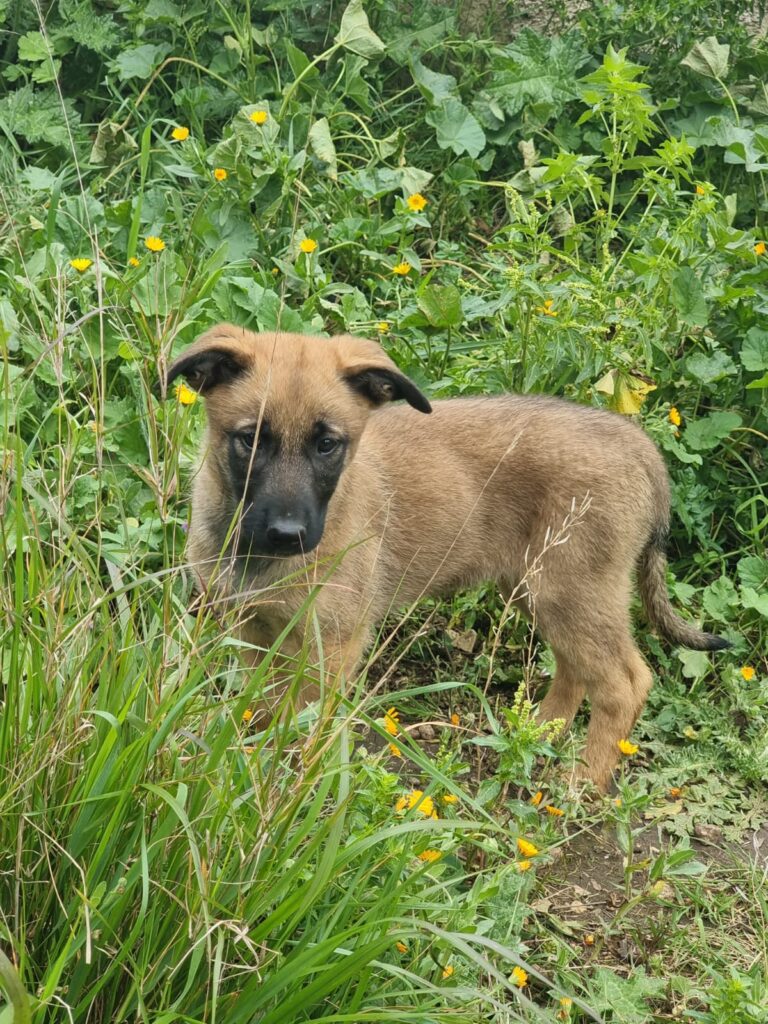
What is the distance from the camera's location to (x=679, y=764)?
4559 millimetres

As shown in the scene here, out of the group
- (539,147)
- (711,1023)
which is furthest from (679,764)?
(539,147)

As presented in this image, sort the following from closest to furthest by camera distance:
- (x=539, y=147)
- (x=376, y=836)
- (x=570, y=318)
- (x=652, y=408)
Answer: (x=376, y=836) → (x=570, y=318) → (x=652, y=408) → (x=539, y=147)

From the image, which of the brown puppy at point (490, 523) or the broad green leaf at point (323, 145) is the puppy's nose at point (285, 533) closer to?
the brown puppy at point (490, 523)

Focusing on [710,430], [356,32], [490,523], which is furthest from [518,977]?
[356,32]

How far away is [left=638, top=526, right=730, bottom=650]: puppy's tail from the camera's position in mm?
4668

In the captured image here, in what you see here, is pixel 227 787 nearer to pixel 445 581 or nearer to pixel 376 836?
pixel 376 836

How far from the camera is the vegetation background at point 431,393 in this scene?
8.71ft

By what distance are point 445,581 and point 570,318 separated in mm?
1078

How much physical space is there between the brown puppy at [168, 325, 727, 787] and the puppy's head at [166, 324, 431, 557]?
2cm

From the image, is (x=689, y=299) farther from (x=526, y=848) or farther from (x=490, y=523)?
(x=526, y=848)

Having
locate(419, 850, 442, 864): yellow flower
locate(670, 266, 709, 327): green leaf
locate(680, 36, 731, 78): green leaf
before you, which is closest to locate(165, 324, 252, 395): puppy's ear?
locate(419, 850, 442, 864): yellow flower

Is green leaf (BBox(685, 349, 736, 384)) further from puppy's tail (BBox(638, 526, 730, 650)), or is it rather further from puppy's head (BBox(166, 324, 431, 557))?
puppy's head (BBox(166, 324, 431, 557))

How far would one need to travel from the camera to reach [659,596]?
475 cm

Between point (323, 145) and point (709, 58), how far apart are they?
1863 millimetres
